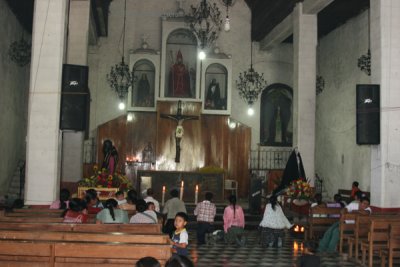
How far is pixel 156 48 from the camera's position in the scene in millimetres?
23594

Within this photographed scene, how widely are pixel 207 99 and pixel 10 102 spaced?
8.06 metres

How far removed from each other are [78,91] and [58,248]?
6.21 metres

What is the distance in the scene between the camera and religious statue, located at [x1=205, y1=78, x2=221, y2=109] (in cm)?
2338

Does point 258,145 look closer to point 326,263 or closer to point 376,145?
point 376,145

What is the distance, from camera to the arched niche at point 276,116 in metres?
24.0

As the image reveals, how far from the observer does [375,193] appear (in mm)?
12141

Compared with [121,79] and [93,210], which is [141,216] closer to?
[93,210]

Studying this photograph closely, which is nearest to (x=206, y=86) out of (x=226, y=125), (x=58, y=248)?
(x=226, y=125)

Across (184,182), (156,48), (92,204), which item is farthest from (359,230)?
(156,48)

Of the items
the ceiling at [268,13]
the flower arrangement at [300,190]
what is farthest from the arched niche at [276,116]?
the flower arrangement at [300,190]

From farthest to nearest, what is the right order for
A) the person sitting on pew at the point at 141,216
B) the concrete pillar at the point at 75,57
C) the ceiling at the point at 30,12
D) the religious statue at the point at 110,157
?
the ceiling at the point at 30,12 → the concrete pillar at the point at 75,57 → the religious statue at the point at 110,157 → the person sitting on pew at the point at 141,216

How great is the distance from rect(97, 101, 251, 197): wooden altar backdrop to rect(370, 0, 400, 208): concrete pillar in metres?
11.2

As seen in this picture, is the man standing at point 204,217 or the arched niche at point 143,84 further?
the arched niche at point 143,84

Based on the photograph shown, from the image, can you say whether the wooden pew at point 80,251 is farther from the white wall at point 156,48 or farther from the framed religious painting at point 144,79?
the white wall at point 156,48
